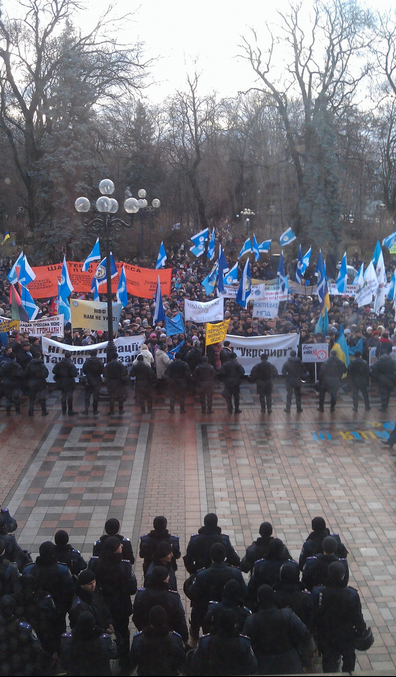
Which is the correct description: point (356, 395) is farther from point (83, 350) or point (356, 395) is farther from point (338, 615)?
point (338, 615)

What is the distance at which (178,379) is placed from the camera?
1383 cm

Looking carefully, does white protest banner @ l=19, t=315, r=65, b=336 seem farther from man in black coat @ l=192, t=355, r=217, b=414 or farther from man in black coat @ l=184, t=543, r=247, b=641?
man in black coat @ l=184, t=543, r=247, b=641

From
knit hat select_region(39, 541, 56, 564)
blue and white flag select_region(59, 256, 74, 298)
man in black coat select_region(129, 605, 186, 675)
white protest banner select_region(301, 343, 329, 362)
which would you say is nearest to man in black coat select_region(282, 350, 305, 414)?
white protest banner select_region(301, 343, 329, 362)

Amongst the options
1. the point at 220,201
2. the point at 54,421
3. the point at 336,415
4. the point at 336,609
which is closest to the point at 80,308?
the point at 54,421

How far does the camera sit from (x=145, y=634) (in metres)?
4.47

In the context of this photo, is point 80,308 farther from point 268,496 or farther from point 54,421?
point 268,496

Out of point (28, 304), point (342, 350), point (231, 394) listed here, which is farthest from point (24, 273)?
point (342, 350)

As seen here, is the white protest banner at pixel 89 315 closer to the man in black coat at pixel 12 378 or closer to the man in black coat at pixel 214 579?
the man in black coat at pixel 12 378

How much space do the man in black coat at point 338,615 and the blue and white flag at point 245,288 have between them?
43.1 ft

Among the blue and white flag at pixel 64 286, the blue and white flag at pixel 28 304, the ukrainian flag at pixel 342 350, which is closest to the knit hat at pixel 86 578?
the ukrainian flag at pixel 342 350

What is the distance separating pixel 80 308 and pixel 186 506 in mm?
7346

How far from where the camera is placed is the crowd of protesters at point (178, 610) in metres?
4.49

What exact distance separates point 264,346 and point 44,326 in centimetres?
529

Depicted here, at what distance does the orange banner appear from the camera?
17969 millimetres
